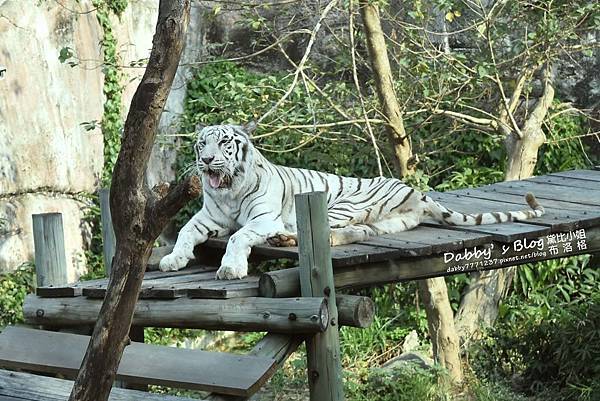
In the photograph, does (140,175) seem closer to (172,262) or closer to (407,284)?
(172,262)

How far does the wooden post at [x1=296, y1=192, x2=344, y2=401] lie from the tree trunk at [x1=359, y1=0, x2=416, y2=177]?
2.98 m

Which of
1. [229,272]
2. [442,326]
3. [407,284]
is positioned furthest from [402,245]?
[407,284]

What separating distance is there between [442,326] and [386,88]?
1.87m

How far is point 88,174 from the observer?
9.88m

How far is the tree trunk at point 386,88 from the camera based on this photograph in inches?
305

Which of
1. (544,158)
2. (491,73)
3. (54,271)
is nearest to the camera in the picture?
(54,271)

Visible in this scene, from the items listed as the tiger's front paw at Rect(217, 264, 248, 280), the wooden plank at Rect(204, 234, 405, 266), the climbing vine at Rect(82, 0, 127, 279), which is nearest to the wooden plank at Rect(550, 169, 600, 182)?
the wooden plank at Rect(204, 234, 405, 266)

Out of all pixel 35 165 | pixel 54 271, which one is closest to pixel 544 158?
pixel 35 165

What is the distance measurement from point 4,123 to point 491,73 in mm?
4012

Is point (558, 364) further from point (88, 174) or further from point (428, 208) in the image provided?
point (88, 174)

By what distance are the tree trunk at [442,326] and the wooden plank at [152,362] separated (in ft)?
12.0

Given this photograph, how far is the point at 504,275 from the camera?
29.9ft

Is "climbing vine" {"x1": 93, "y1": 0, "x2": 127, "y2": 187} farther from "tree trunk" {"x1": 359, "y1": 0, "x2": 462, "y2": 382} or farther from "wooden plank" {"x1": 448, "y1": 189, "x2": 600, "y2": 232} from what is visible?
"wooden plank" {"x1": 448, "y1": 189, "x2": 600, "y2": 232}

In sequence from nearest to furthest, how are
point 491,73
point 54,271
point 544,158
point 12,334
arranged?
point 12,334
point 54,271
point 491,73
point 544,158
